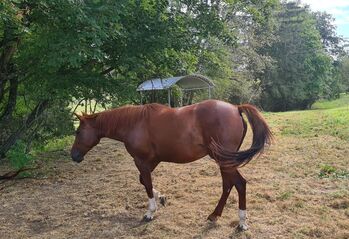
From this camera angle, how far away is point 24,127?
9109 millimetres

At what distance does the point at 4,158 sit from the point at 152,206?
613 centimetres

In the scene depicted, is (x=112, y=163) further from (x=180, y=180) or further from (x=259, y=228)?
(x=259, y=228)

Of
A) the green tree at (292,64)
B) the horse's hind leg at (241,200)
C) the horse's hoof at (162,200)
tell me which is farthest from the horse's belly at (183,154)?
the green tree at (292,64)

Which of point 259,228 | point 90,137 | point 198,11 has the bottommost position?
point 259,228

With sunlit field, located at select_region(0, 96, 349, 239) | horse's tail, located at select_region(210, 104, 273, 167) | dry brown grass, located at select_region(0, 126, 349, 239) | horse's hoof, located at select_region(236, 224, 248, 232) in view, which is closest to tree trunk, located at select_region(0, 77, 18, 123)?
sunlit field, located at select_region(0, 96, 349, 239)

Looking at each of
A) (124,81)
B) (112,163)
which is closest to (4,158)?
(112,163)

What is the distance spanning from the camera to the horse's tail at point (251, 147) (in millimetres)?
4207

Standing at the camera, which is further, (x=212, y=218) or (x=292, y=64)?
(x=292, y=64)

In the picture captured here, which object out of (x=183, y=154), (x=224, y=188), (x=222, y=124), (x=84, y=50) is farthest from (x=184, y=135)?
(x=84, y=50)

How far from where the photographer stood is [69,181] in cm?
716

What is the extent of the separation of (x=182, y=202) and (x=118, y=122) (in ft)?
4.78

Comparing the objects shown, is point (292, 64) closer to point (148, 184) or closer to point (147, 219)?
point (148, 184)

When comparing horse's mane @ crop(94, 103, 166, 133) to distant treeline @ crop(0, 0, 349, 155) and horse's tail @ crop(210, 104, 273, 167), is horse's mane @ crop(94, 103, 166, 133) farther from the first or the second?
distant treeline @ crop(0, 0, 349, 155)

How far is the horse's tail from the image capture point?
4.21 m
